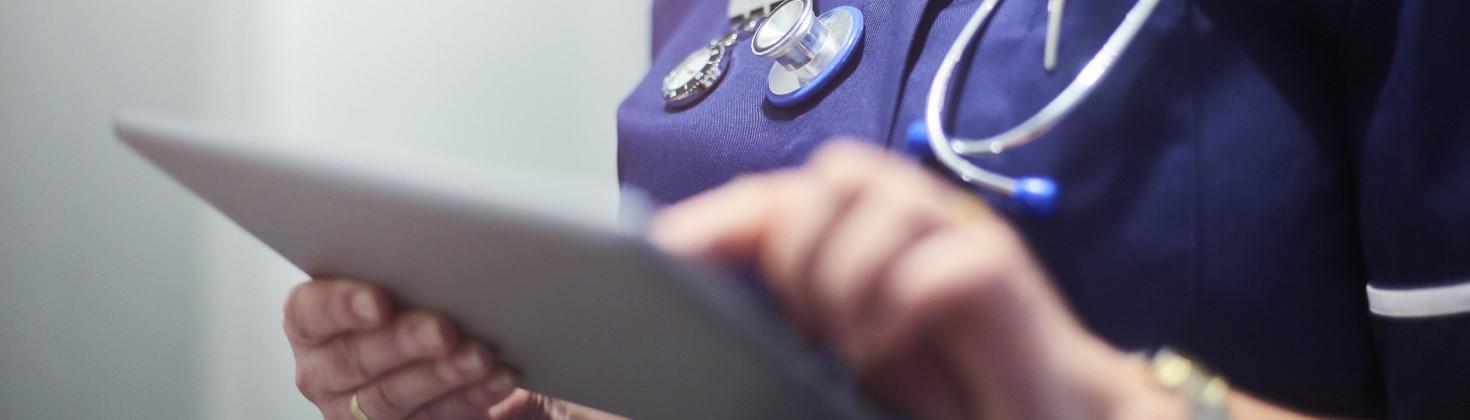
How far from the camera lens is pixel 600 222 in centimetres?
20

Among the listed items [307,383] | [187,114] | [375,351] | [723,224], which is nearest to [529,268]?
Result: [723,224]

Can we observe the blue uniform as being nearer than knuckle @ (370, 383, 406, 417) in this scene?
Yes

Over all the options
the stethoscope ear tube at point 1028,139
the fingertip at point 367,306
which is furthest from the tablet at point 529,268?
the stethoscope ear tube at point 1028,139

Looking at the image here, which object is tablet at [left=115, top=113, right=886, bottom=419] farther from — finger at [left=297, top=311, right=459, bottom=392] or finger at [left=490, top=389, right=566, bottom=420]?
finger at [left=490, top=389, right=566, bottom=420]

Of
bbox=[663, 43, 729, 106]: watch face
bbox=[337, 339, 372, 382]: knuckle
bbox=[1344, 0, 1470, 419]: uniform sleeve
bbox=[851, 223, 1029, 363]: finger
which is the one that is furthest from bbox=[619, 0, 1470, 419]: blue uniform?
bbox=[337, 339, 372, 382]: knuckle

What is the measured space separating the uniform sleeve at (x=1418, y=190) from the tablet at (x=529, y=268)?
21 cm

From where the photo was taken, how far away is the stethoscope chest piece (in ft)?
1.40

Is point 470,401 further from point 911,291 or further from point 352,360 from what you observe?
point 911,291

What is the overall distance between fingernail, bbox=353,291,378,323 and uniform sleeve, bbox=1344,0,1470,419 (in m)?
0.40

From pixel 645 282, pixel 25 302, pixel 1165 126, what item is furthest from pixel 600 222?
pixel 25 302

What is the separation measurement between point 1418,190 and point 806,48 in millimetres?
268

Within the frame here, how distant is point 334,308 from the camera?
0.36m

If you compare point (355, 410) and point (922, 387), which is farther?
point (355, 410)

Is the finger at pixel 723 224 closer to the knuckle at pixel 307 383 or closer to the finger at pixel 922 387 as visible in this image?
the finger at pixel 922 387
